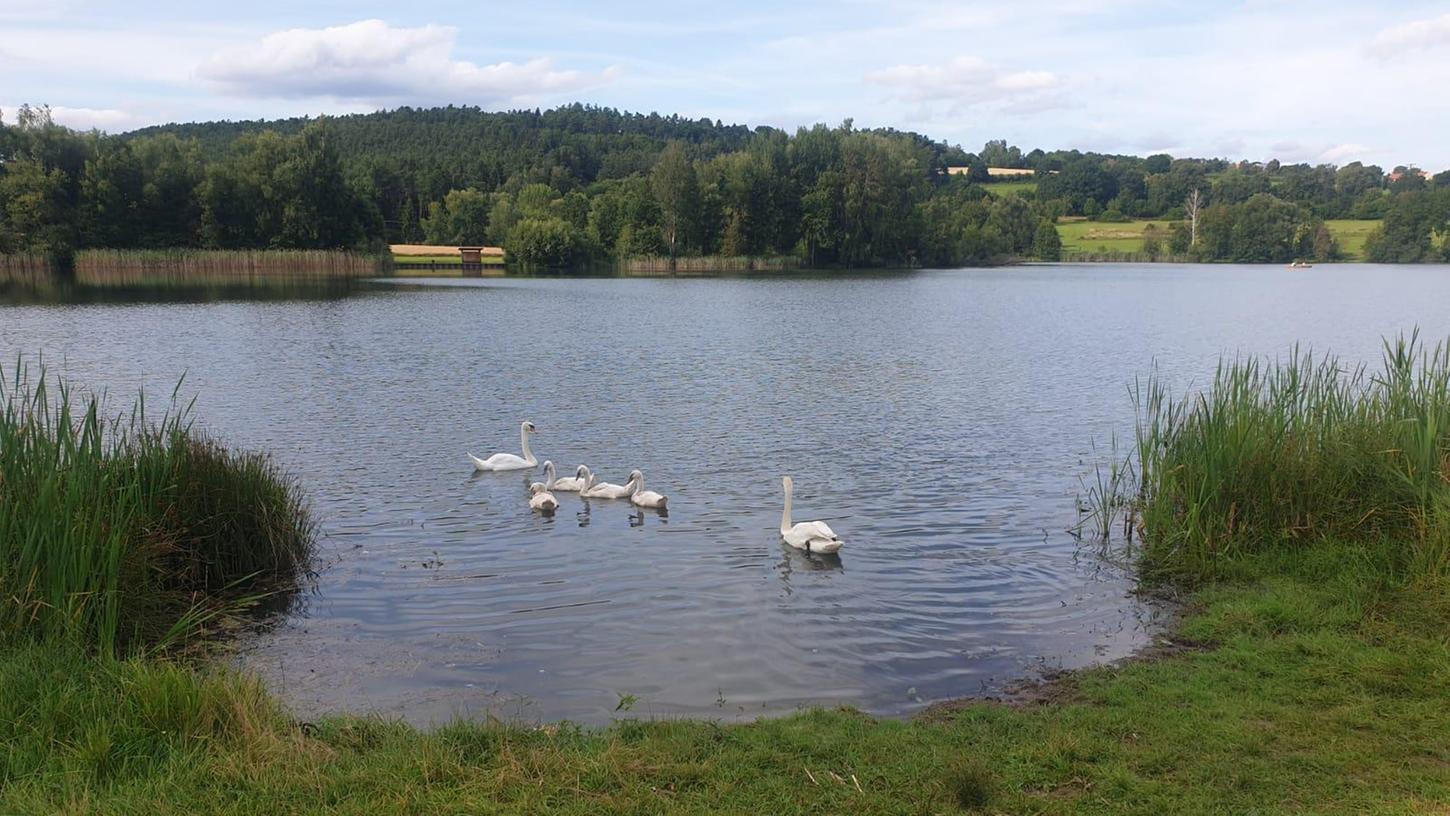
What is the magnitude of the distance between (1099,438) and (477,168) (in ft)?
440

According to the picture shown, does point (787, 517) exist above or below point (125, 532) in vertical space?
below

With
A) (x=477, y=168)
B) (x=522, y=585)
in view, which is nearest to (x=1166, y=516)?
(x=522, y=585)

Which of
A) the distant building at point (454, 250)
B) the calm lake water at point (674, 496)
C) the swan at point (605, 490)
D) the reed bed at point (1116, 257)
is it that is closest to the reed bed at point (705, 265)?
the distant building at point (454, 250)

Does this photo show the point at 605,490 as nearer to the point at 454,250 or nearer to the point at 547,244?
the point at 547,244

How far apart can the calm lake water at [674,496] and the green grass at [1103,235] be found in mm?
109088

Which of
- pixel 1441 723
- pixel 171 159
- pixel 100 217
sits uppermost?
pixel 171 159

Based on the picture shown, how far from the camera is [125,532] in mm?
7449

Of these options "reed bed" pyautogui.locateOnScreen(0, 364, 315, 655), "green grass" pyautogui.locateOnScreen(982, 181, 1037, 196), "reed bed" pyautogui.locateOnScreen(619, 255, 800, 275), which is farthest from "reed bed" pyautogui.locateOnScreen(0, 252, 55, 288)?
"green grass" pyautogui.locateOnScreen(982, 181, 1037, 196)

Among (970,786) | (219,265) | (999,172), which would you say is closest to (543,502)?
(970,786)

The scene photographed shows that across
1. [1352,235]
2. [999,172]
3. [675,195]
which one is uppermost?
[999,172]

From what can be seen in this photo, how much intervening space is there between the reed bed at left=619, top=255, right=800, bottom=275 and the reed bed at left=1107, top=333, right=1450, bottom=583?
285 feet

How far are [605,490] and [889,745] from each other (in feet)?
28.5

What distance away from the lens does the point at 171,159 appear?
85375 mm

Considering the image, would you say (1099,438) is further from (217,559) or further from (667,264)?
(667,264)
